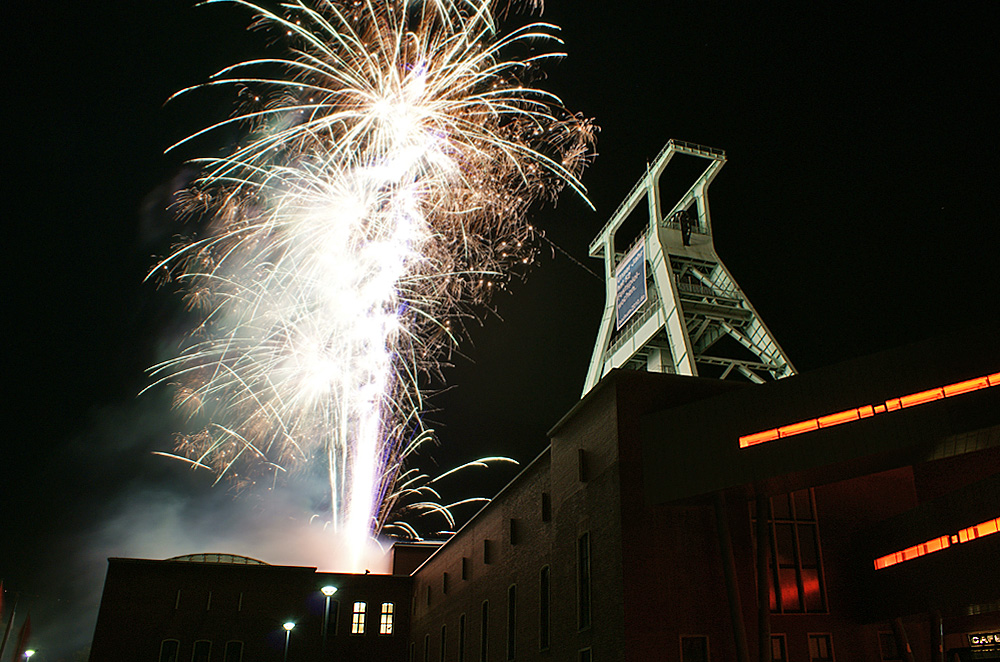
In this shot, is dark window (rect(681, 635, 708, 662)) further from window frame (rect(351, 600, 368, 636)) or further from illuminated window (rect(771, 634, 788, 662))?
window frame (rect(351, 600, 368, 636))

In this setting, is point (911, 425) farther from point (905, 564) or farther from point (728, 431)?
point (905, 564)

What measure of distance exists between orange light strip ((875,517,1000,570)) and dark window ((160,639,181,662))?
109ft

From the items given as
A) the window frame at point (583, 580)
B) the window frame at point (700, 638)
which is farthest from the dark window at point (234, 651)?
the window frame at point (700, 638)

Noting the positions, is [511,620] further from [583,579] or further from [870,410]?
[870,410]

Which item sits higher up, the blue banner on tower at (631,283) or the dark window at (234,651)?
the blue banner on tower at (631,283)

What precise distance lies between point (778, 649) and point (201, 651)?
31.0 m

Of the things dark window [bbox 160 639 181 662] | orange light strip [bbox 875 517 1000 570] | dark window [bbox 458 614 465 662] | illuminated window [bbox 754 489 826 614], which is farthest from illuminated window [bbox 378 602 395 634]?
orange light strip [bbox 875 517 1000 570]

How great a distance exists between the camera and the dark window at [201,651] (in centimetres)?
3731

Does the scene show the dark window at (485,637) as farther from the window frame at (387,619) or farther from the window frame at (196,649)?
the window frame at (196,649)

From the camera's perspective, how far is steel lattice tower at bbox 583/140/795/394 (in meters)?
29.1

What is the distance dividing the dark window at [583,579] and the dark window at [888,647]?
→ 6762 mm

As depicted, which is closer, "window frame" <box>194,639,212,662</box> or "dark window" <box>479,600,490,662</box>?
"dark window" <box>479,600,490,662</box>

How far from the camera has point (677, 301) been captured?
2934cm

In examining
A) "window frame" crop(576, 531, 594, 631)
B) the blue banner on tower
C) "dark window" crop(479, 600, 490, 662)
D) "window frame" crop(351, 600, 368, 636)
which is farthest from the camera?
"window frame" crop(351, 600, 368, 636)
